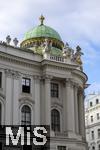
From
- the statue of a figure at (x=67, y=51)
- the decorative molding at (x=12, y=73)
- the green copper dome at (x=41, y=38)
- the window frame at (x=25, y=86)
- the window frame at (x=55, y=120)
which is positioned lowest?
the window frame at (x=55, y=120)

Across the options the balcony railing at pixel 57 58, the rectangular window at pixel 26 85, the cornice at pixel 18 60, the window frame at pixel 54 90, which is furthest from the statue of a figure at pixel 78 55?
the rectangular window at pixel 26 85

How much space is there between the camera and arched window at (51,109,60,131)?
50094 millimetres

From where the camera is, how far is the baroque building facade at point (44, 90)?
4750 centimetres

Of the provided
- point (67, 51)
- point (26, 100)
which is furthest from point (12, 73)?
point (67, 51)

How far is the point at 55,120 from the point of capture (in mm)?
50625

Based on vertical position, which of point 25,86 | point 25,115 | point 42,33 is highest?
point 42,33

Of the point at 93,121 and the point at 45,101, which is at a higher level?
the point at 93,121

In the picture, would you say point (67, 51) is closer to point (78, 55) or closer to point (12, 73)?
point (78, 55)

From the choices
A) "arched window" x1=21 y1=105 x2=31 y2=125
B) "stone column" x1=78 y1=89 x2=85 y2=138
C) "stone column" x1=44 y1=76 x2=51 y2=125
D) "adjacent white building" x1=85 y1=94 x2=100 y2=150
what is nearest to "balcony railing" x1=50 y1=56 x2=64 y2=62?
"stone column" x1=44 y1=76 x2=51 y2=125

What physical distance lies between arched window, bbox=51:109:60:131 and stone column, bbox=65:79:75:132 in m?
1.36

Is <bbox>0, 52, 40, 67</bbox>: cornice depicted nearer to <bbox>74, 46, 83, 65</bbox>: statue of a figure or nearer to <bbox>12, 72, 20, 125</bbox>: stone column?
<bbox>12, 72, 20, 125</bbox>: stone column

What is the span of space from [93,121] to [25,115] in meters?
41.9

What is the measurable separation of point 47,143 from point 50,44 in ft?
43.9

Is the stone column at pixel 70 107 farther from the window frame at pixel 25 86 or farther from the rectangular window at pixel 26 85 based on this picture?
the rectangular window at pixel 26 85
